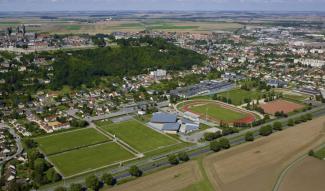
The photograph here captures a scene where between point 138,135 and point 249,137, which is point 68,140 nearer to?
point 138,135

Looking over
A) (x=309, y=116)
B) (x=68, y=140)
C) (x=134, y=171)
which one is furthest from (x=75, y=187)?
(x=309, y=116)

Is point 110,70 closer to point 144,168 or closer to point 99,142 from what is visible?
point 99,142

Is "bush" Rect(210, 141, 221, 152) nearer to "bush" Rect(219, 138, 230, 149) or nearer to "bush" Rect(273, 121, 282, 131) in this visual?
"bush" Rect(219, 138, 230, 149)

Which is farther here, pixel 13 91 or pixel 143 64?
pixel 143 64

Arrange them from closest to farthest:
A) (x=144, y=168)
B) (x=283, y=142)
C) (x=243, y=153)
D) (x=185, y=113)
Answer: (x=144, y=168) < (x=243, y=153) < (x=283, y=142) < (x=185, y=113)

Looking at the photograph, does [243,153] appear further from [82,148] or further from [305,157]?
[82,148]

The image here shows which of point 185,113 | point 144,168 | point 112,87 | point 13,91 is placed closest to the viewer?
point 144,168

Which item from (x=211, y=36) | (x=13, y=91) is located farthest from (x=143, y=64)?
(x=211, y=36)
